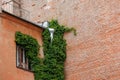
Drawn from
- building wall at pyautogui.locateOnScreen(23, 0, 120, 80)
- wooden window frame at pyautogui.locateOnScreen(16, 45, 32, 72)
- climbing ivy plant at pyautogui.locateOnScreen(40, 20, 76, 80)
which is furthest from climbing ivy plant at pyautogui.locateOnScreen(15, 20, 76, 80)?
building wall at pyautogui.locateOnScreen(23, 0, 120, 80)

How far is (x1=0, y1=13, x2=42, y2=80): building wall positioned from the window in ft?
0.91

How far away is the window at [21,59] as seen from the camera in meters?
15.1

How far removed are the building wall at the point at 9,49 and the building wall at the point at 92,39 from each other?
81.9 inches

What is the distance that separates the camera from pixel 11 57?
14594 millimetres

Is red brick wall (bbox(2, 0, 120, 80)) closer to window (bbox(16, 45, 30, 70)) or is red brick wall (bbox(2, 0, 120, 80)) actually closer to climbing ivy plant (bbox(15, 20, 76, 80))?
climbing ivy plant (bbox(15, 20, 76, 80))

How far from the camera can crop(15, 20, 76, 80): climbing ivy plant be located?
51.1 feet

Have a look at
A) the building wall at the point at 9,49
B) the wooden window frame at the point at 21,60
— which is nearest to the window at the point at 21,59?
the wooden window frame at the point at 21,60

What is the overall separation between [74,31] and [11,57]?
10.8 feet

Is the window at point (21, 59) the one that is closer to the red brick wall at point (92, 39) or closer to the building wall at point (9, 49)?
the building wall at point (9, 49)

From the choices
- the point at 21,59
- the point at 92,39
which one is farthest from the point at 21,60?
the point at 92,39

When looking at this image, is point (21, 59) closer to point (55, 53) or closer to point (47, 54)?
point (47, 54)

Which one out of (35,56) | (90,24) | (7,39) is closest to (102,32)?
(90,24)

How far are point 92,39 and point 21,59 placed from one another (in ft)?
10.0

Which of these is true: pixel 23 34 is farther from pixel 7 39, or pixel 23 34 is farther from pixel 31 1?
pixel 31 1
